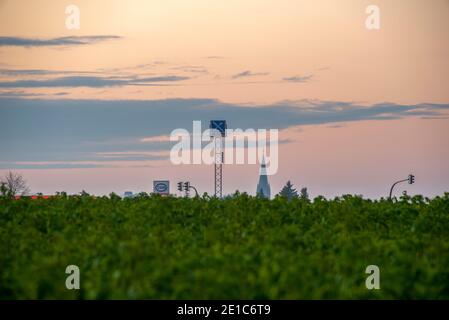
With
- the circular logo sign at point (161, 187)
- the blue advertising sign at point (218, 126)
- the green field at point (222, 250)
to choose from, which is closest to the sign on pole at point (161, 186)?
the circular logo sign at point (161, 187)

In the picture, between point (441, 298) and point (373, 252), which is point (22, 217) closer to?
point (373, 252)

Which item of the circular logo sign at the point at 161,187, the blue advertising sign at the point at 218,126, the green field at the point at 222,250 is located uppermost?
the blue advertising sign at the point at 218,126

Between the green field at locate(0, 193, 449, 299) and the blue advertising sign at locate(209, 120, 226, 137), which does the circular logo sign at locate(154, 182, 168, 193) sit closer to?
the blue advertising sign at locate(209, 120, 226, 137)

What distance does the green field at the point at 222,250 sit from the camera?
34.9ft

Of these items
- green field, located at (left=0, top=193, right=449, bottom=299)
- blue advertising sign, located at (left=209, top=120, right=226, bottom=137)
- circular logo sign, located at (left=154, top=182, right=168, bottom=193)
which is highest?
blue advertising sign, located at (left=209, top=120, right=226, bottom=137)

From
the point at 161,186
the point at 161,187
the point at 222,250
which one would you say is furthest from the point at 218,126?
the point at 222,250

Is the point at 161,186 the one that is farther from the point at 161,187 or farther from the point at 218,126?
the point at 218,126

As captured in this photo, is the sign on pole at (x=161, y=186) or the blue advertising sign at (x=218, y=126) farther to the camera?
the sign on pole at (x=161, y=186)

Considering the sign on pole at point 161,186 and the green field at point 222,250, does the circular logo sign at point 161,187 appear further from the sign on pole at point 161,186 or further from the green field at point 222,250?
the green field at point 222,250

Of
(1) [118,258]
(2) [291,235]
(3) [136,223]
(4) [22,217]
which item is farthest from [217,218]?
(1) [118,258]

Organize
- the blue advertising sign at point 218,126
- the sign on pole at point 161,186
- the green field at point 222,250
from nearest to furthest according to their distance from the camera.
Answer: the green field at point 222,250 → the blue advertising sign at point 218,126 → the sign on pole at point 161,186

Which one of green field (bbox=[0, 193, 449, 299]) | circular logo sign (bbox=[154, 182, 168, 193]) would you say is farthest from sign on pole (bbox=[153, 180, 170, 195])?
green field (bbox=[0, 193, 449, 299])

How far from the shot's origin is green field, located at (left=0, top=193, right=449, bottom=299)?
10.6 m

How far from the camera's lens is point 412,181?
8150 centimetres
